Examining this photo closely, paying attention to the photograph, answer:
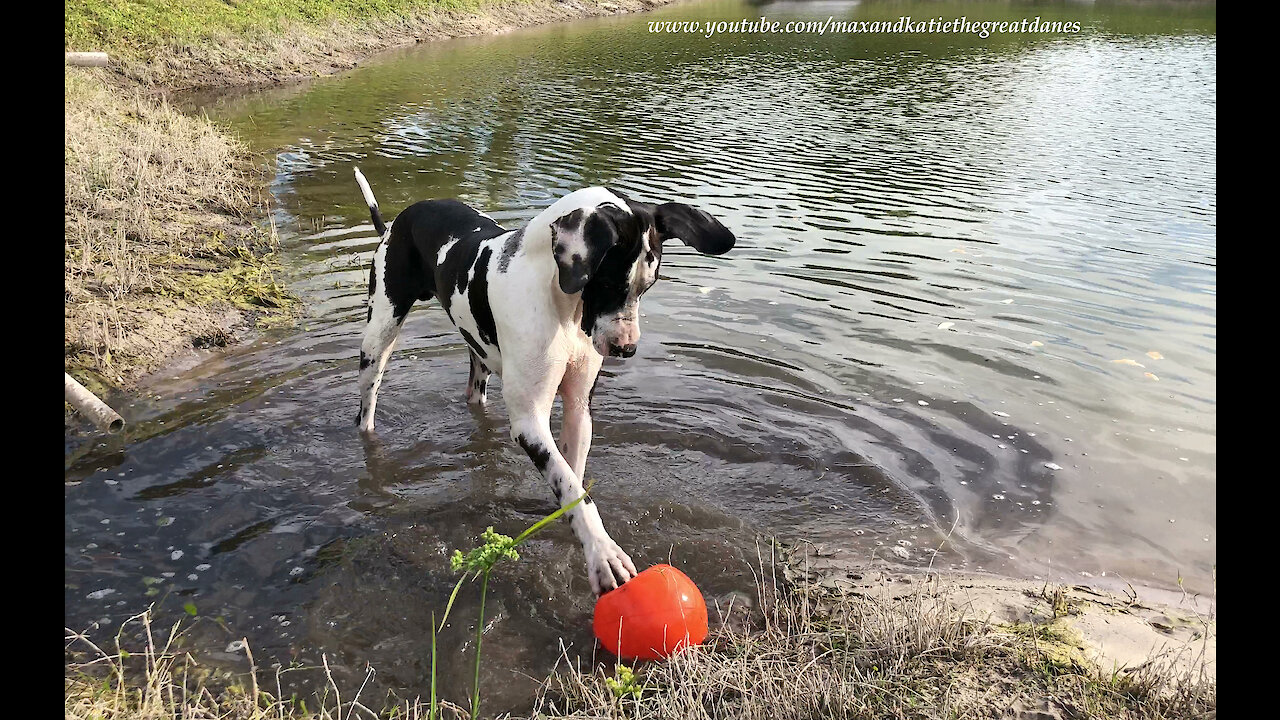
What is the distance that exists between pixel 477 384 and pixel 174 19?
925 inches

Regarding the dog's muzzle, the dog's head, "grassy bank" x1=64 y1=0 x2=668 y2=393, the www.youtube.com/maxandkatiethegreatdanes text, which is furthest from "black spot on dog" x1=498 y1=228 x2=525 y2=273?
the www.youtube.com/maxandkatiethegreatdanes text

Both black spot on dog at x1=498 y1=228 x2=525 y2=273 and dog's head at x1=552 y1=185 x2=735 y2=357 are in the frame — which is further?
black spot on dog at x1=498 y1=228 x2=525 y2=273

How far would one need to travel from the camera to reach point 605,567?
378 centimetres

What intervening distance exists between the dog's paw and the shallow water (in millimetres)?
267

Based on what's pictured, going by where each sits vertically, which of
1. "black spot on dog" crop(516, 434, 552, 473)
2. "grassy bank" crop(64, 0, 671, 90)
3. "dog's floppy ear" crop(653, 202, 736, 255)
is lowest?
"black spot on dog" crop(516, 434, 552, 473)

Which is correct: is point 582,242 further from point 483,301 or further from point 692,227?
point 483,301

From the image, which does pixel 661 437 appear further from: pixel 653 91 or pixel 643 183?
pixel 653 91

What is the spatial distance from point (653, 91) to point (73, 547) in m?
20.7

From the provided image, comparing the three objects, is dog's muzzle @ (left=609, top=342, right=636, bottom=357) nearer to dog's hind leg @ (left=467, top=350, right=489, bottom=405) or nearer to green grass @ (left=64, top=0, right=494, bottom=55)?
dog's hind leg @ (left=467, top=350, right=489, bottom=405)

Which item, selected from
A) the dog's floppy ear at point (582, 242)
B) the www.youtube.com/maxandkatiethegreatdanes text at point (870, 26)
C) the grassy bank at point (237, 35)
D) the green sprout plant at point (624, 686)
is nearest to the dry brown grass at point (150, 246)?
the dog's floppy ear at point (582, 242)

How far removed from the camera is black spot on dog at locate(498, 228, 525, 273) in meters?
4.21

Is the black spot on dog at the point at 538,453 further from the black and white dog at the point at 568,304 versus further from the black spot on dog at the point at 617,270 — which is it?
the black spot on dog at the point at 617,270

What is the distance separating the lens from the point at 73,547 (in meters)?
4.33

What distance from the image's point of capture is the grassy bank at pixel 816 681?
3.04 metres
